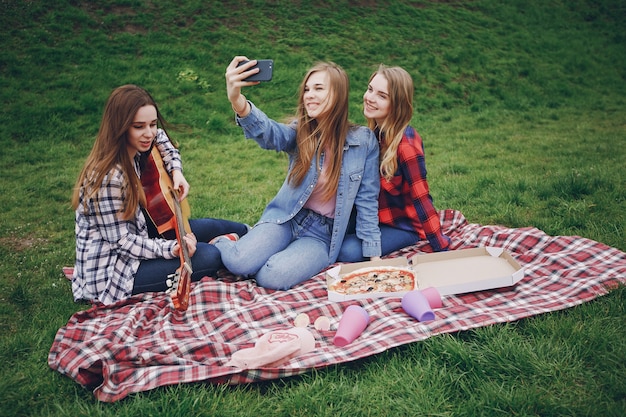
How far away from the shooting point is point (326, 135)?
376cm

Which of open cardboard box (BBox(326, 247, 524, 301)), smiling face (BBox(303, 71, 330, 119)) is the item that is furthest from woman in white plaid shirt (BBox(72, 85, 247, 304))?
open cardboard box (BBox(326, 247, 524, 301))

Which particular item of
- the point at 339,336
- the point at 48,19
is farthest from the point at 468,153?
the point at 48,19

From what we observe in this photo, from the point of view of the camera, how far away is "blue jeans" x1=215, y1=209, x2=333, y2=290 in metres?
3.59

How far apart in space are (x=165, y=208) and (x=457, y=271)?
7.21 ft

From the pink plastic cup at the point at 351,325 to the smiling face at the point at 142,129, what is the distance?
181cm

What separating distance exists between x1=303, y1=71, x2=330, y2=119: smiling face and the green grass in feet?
6.02

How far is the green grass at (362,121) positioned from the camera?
246cm

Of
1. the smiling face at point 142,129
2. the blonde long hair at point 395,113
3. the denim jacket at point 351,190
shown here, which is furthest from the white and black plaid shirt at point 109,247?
the blonde long hair at point 395,113

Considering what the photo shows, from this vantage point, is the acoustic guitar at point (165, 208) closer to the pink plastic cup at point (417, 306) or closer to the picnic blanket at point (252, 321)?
the picnic blanket at point (252, 321)

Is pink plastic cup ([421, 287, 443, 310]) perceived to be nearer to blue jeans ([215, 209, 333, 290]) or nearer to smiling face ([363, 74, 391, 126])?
blue jeans ([215, 209, 333, 290])

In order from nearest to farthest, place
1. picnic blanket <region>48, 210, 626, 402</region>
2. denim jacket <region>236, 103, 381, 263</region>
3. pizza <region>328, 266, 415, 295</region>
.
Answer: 1. picnic blanket <region>48, 210, 626, 402</region>
2. pizza <region>328, 266, 415, 295</region>
3. denim jacket <region>236, 103, 381, 263</region>

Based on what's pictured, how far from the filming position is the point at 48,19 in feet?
35.1

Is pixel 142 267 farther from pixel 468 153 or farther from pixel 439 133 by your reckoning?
pixel 439 133

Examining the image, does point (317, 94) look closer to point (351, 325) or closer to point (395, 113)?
point (395, 113)
